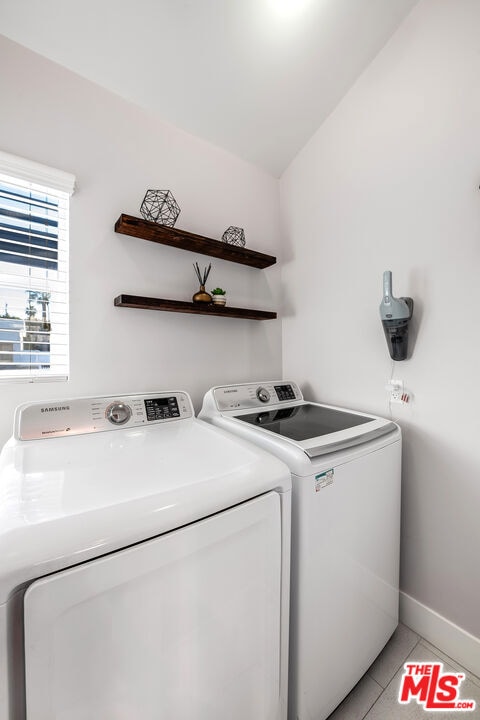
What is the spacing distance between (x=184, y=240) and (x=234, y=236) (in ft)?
1.17

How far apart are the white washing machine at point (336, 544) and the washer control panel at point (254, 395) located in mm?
165

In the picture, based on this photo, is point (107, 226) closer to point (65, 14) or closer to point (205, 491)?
point (65, 14)

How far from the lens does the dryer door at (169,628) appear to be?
556 mm

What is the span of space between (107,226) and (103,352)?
1.97 feet

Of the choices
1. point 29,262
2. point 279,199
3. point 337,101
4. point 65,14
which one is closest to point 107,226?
point 29,262

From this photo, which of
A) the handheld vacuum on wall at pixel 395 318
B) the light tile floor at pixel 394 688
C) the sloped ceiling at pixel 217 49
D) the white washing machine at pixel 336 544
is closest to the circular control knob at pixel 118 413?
the white washing machine at pixel 336 544

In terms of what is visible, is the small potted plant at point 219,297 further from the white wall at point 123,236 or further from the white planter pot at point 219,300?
the white wall at point 123,236

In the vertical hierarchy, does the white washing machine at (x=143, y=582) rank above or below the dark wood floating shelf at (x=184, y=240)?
below

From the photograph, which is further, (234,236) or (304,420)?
(234,236)

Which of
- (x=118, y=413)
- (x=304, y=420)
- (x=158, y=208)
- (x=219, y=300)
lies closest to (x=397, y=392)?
(x=304, y=420)

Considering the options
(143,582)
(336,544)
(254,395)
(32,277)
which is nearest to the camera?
(143,582)

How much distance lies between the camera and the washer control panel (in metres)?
1.56

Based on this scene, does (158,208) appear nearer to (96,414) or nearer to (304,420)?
(96,414)

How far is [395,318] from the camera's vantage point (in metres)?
1.34
